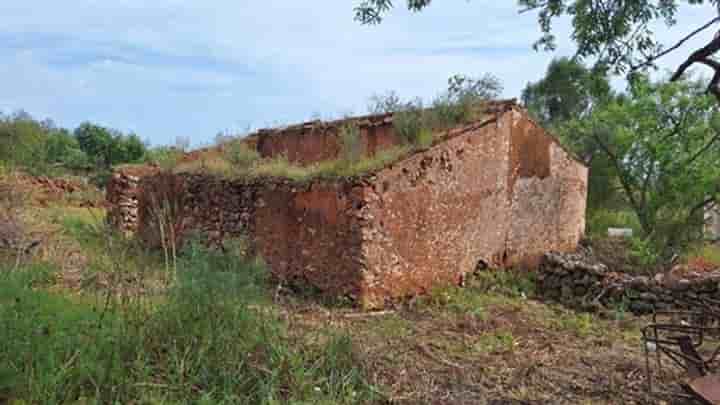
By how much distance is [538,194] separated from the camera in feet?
39.2

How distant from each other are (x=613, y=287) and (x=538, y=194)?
8.88ft

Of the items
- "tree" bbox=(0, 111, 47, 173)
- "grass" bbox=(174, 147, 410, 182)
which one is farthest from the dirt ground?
"tree" bbox=(0, 111, 47, 173)

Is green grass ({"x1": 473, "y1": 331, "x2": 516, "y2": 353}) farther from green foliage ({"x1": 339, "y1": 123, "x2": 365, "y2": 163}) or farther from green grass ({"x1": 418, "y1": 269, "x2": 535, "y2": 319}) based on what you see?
green foliage ({"x1": 339, "y1": 123, "x2": 365, "y2": 163})

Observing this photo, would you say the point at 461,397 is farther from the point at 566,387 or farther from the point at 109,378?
the point at 109,378

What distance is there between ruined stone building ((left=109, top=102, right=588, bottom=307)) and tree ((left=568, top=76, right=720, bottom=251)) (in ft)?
17.6

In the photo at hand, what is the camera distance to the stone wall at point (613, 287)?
9.38 m

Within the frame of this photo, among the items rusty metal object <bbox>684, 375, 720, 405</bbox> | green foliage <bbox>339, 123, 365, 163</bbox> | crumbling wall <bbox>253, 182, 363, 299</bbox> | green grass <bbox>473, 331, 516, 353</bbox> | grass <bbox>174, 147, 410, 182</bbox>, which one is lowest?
green grass <bbox>473, 331, 516, 353</bbox>

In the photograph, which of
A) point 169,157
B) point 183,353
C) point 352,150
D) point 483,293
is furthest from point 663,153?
point 183,353

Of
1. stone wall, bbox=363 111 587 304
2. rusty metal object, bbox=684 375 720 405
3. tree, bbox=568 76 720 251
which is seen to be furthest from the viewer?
Result: tree, bbox=568 76 720 251

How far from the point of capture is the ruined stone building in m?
8.44

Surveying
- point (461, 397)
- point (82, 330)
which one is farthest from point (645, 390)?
point (82, 330)

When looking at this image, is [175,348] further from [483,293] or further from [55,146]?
[55,146]

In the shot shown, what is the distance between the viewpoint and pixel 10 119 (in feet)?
77.2

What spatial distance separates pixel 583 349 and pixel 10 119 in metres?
24.5
